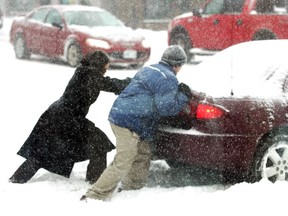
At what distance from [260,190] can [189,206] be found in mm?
646

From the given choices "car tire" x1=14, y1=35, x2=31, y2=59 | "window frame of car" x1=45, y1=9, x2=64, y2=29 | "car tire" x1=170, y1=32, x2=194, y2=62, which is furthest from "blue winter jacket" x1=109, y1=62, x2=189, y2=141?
"car tire" x1=14, y1=35, x2=31, y2=59

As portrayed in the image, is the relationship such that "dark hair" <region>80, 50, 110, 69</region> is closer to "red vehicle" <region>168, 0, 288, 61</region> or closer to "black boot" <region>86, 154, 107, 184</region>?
"black boot" <region>86, 154, 107, 184</region>

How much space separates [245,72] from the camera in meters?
6.33

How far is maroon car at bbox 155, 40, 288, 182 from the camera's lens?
5.95m

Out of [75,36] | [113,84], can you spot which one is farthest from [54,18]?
[113,84]

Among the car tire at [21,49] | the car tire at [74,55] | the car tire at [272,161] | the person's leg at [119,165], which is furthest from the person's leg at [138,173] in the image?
the car tire at [21,49]

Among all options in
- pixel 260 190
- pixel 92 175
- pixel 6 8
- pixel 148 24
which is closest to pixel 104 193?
pixel 92 175

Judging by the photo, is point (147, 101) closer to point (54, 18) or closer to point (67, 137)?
point (67, 137)

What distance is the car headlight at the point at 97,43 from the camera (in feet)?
51.7

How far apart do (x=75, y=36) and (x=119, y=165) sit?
10633mm

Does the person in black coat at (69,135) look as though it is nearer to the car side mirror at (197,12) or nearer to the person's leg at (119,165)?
the person's leg at (119,165)

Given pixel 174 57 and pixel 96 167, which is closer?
pixel 174 57

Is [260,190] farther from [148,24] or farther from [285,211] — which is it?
[148,24]

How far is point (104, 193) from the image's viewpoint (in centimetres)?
588
